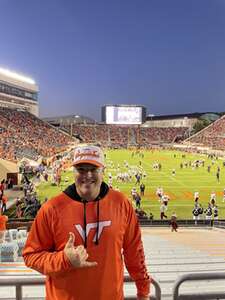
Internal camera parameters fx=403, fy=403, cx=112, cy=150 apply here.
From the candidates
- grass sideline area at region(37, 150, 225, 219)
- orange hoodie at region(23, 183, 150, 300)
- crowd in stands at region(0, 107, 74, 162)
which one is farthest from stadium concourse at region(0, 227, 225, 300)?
crowd in stands at region(0, 107, 74, 162)

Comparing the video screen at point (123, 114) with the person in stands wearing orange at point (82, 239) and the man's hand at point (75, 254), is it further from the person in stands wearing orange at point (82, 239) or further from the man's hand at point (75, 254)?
the man's hand at point (75, 254)

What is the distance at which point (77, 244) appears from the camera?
2.39 metres

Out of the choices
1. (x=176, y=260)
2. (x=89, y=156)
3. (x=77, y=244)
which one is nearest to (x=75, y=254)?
(x=77, y=244)

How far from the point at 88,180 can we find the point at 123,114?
86.3 m

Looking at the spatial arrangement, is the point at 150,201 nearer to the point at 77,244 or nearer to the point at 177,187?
the point at 177,187

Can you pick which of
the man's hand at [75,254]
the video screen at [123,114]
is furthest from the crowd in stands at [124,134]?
the man's hand at [75,254]

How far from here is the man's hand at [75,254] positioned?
2.23 metres

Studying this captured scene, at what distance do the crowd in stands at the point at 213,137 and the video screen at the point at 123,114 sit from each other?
14712 mm

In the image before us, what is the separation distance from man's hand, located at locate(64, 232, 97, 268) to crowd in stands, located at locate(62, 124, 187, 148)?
92755mm

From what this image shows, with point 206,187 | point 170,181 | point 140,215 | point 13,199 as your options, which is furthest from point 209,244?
point 170,181

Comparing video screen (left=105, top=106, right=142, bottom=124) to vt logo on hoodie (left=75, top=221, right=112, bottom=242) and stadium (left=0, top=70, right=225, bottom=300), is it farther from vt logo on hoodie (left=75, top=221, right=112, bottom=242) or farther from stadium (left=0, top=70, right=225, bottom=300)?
A: vt logo on hoodie (left=75, top=221, right=112, bottom=242)

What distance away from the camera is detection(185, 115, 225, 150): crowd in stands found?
7747 centimetres

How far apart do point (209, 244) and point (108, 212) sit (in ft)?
33.3

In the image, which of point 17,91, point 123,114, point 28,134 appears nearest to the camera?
point 28,134
